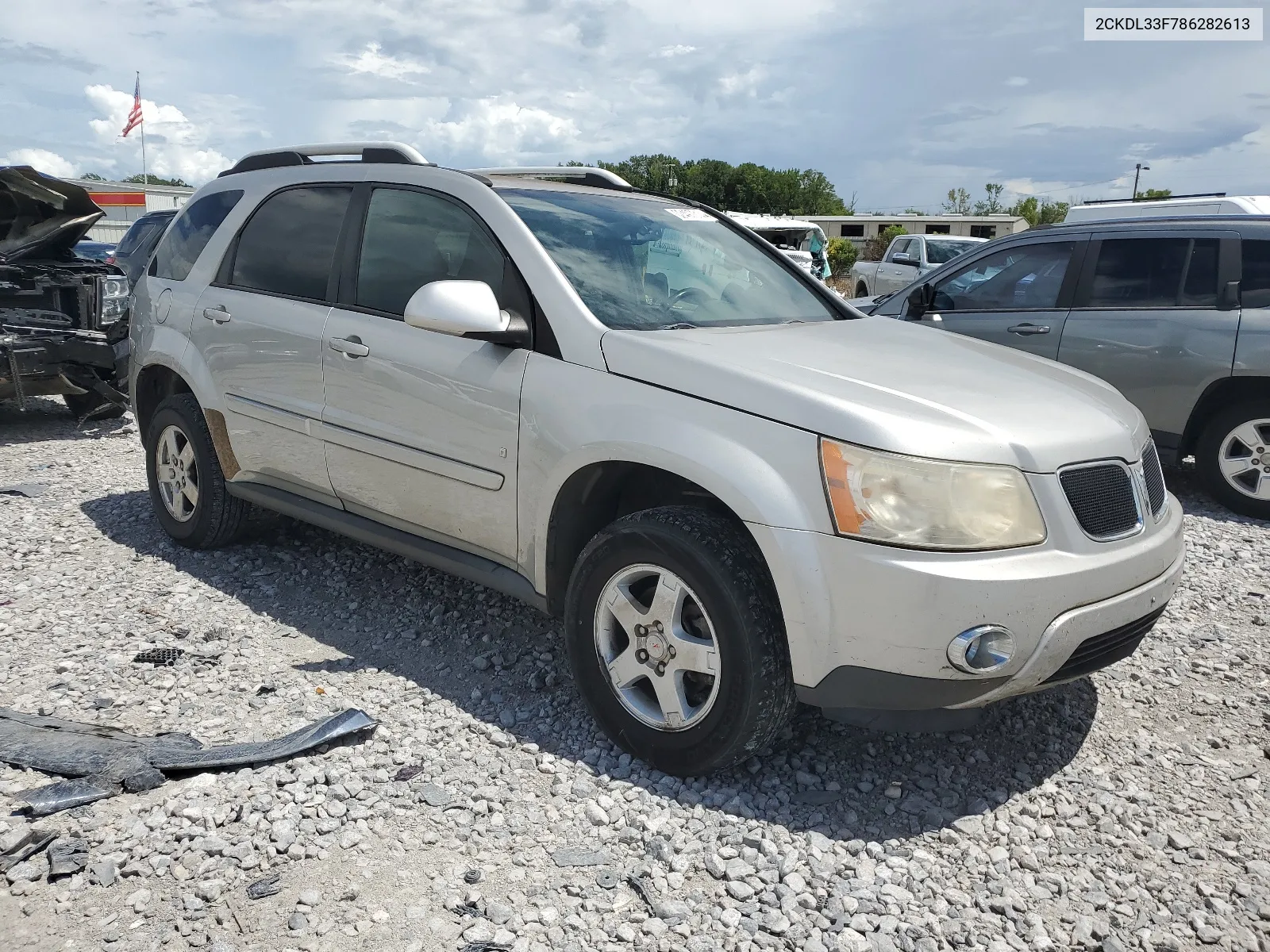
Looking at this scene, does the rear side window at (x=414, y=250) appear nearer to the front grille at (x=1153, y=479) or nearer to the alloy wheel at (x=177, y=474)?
the alloy wheel at (x=177, y=474)

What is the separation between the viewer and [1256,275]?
6215 millimetres

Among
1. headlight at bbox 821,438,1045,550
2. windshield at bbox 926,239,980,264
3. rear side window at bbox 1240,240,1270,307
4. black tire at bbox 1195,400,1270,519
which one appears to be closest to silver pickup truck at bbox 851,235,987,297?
windshield at bbox 926,239,980,264

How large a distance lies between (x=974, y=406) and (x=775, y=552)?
0.71 meters

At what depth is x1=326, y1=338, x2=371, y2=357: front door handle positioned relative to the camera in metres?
3.93

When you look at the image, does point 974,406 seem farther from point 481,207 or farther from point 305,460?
point 305,460

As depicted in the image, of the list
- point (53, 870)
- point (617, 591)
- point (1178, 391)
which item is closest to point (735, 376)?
point (617, 591)

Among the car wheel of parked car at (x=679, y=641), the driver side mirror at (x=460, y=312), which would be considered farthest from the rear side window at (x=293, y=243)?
the car wheel of parked car at (x=679, y=641)

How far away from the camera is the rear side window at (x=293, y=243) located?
14.1ft

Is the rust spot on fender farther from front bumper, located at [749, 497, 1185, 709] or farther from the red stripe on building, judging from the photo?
the red stripe on building

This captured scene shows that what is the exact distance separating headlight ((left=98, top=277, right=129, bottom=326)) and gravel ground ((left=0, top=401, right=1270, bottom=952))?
4480 mm

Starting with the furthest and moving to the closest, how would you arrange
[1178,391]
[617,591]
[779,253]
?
1. [1178,391]
2. [779,253]
3. [617,591]

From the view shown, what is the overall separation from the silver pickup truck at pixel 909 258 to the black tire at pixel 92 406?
1225cm

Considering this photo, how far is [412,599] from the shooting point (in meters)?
4.62

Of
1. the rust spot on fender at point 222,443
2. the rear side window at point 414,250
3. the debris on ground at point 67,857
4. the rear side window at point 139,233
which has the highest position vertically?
the rear side window at point 139,233
